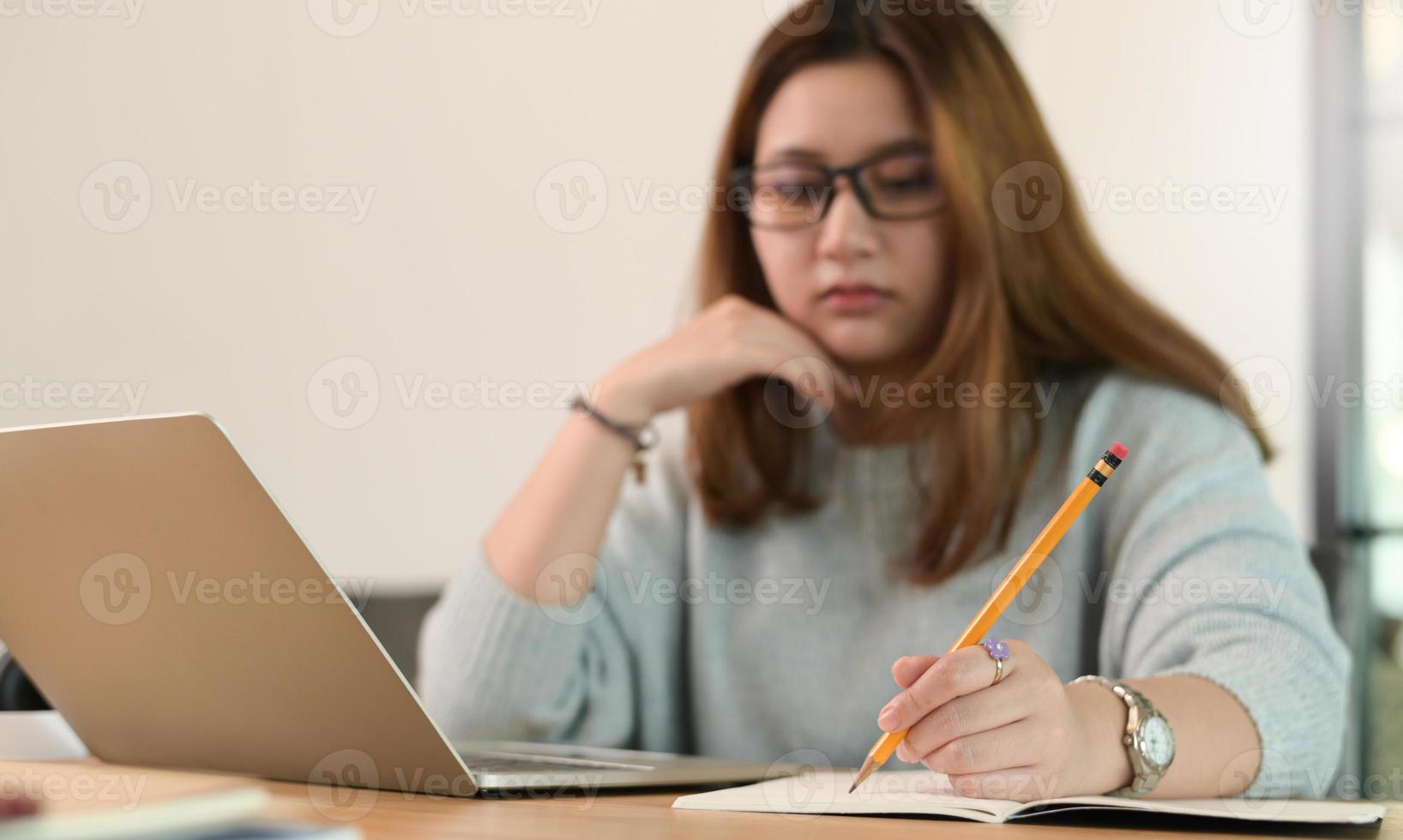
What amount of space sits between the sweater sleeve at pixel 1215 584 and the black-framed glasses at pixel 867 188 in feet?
0.87

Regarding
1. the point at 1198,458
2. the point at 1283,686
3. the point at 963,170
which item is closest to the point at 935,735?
the point at 1283,686

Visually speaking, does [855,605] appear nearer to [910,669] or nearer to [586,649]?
[586,649]

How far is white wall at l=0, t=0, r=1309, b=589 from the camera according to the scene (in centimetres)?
243

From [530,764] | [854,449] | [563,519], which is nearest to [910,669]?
[530,764]

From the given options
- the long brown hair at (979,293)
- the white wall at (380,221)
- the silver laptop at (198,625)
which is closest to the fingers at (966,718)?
the silver laptop at (198,625)

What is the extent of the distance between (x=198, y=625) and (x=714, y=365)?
703 millimetres

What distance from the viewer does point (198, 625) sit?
0.64m

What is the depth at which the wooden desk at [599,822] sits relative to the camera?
547mm

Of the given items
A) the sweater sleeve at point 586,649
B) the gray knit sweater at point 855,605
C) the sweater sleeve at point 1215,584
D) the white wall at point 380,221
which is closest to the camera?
the sweater sleeve at point 1215,584

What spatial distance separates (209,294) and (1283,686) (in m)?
2.21

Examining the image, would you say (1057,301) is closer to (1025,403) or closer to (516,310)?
(1025,403)

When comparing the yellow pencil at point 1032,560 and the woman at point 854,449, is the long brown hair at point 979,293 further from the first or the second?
the yellow pencil at point 1032,560

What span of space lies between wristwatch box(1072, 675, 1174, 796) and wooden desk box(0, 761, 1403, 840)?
3.6 inches

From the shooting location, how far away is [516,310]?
8.11ft
